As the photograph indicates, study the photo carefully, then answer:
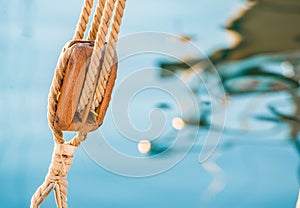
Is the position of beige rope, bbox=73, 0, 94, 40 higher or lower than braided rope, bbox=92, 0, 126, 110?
higher

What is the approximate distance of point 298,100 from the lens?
5.74 feet

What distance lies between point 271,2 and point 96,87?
1.33m

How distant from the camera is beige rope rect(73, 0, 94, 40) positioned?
0.62 metres

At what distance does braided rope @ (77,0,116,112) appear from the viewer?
1.93ft

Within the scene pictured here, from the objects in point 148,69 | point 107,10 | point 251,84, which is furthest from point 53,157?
point 251,84

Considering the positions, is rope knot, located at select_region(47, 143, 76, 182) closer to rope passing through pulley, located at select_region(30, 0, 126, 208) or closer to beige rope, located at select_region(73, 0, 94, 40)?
rope passing through pulley, located at select_region(30, 0, 126, 208)

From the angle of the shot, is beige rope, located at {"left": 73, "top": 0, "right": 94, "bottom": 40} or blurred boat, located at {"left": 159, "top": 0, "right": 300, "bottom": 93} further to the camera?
blurred boat, located at {"left": 159, "top": 0, "right": 300, "bottom": 93}

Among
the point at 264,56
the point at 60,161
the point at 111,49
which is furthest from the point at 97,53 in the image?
the point at 264,56

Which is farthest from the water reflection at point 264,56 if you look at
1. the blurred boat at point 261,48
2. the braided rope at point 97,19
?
the braided rope at point 97,19

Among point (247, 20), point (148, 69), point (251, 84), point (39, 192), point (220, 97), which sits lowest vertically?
point (39, 192)

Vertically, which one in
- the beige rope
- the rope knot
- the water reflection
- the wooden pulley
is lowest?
the rope knot

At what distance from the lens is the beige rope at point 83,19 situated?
624mm

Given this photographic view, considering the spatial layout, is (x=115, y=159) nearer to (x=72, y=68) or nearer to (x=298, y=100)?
(x=72, y=68)

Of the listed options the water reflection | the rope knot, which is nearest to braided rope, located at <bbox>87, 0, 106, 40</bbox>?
the rope knot
